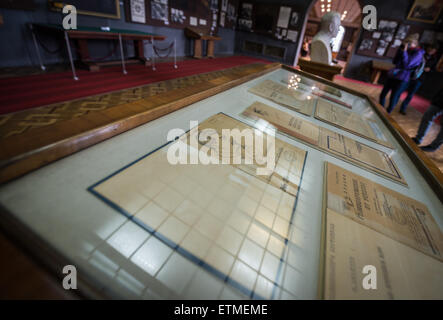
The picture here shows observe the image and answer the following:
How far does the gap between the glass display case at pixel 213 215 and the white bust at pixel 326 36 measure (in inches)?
128

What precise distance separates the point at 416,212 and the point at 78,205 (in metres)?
1.23

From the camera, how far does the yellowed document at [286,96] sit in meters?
1.64

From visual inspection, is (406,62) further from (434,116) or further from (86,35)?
(86,35)

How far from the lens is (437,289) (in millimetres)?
577

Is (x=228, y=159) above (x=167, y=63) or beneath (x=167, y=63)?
above

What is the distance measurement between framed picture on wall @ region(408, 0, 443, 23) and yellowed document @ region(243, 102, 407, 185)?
398 inches

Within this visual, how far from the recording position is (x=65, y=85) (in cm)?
362

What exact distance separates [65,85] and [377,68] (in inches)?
404

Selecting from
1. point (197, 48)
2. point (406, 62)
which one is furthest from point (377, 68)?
point (197, 48)

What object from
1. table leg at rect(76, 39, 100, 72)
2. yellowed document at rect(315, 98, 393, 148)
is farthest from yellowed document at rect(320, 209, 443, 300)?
table leg at rect(76, 39, 100, 72)

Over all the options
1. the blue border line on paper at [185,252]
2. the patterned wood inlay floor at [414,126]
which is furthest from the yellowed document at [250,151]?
the patterned wood inlay floor at [414,126]
